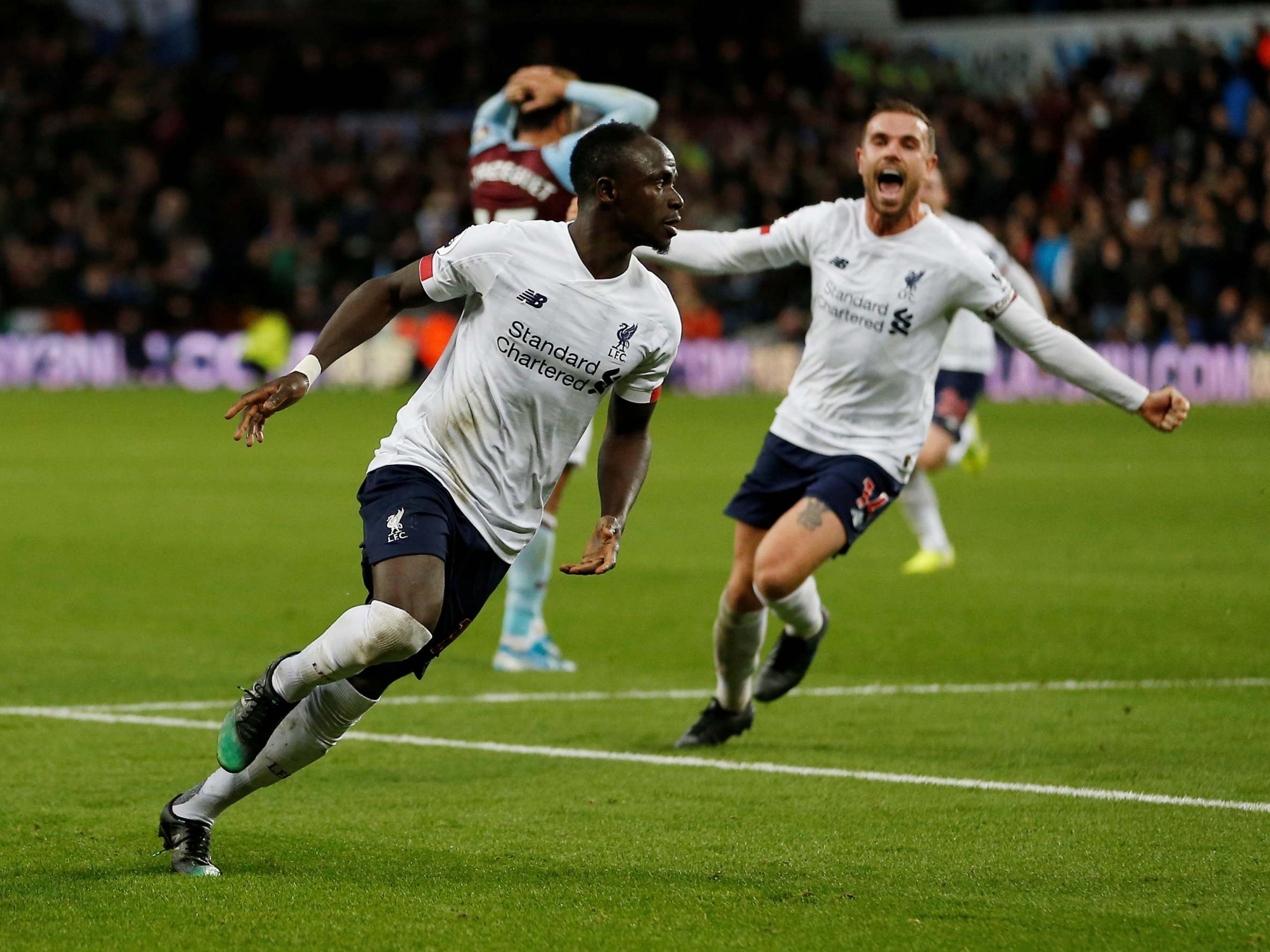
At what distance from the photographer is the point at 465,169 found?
34.4m

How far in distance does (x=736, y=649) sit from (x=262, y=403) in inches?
117

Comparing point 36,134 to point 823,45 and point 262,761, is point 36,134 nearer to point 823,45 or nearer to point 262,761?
point 823,45

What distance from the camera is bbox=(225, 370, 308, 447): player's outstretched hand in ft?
17.0

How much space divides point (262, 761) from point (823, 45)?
105 feet

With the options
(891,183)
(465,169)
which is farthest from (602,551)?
(465,169)

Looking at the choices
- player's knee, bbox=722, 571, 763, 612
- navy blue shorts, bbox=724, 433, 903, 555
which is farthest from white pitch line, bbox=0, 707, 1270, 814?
navy blue shorts, bbox=724, 433, 903, 555

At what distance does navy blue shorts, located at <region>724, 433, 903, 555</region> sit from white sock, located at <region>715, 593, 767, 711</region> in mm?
403

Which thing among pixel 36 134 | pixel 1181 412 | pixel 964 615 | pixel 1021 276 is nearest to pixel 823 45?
pixel 36 134

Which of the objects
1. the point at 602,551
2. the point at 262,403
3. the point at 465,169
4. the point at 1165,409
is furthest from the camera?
the point at 465,169

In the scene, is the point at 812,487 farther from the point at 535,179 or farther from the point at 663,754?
the point at 535,179

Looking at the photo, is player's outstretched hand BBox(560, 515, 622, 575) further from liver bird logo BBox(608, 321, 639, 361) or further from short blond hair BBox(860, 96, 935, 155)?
short blond hair BBox(860, 96, 935, 155)

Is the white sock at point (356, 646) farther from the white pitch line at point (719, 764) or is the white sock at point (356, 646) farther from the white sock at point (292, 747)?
the white pitch line at point (719, 764)

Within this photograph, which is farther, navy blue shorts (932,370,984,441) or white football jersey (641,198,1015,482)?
navy blue shorts (932,370,984,441)

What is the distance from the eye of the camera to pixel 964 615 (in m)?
11.2
